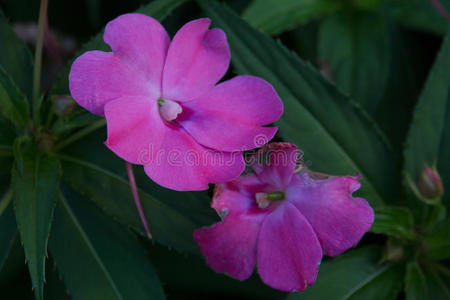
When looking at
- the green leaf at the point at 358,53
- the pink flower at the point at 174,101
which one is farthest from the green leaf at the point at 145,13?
the green leaf at the point at 358,53

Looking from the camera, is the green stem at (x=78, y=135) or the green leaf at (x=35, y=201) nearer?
the green leaf at (x=35, y=201)

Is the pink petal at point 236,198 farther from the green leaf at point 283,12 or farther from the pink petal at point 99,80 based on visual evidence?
the green leaf at point 283,12

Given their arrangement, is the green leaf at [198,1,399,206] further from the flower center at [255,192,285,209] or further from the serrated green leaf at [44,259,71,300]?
the serrated green leaf at [44,259,71,300]

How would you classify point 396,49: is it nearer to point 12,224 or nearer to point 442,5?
point 442,5

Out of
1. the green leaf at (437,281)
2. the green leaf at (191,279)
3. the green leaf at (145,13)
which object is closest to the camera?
the green leaf at (145,13)

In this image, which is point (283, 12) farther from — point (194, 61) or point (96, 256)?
point (96, 256)

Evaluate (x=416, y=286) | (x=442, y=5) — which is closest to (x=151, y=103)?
(x=416, y=286)

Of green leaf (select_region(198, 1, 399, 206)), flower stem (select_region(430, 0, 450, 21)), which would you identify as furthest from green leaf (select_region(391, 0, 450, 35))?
green leaf (select_region(198, 1, 399, 206))
